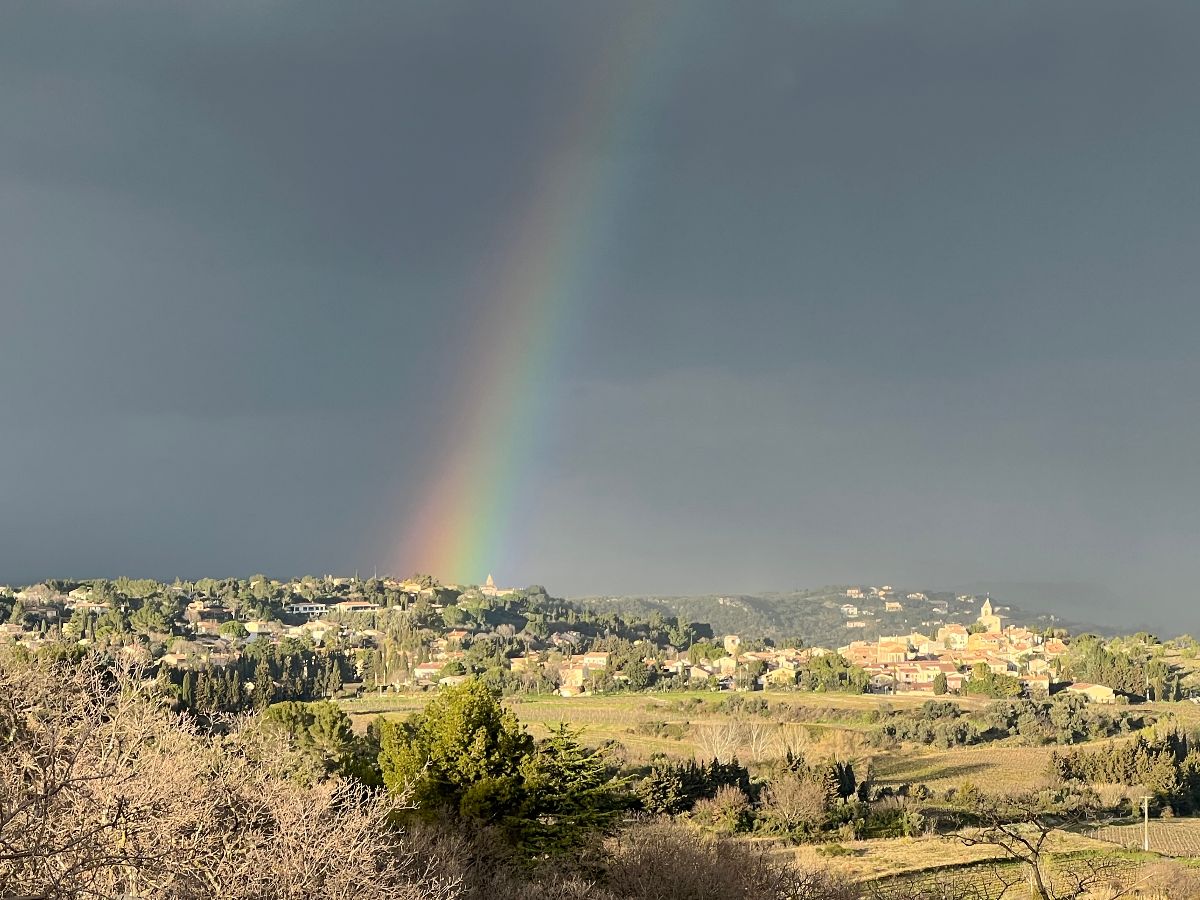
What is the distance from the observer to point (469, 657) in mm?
138250

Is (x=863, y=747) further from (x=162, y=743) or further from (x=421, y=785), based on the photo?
(x=162, y=743)

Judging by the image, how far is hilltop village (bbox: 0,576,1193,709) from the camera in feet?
358

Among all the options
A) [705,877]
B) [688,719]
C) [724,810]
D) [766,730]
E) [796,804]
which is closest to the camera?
[705,877]

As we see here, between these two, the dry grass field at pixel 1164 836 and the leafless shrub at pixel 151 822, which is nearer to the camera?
the leafless shrub at pixel 151 822

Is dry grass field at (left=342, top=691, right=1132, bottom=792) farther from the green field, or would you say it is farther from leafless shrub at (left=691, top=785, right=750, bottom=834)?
leafless shrub at (left=691, top=785, right=750, bottom=834)

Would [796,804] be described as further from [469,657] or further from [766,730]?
[469,657]

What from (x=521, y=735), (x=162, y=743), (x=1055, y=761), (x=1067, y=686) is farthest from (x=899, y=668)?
(x=162, y=743)

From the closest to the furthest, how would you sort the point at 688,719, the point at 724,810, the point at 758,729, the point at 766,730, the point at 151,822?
the point at 151,822
the point at 724,810
the point at 766,730
the point at 758,729
the point at 688,719

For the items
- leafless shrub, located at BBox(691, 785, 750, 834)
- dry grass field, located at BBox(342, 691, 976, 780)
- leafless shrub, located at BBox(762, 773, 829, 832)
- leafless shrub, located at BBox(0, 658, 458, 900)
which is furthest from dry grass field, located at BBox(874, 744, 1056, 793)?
leafless shrub, located at BBox(0, 658, 458, 900)

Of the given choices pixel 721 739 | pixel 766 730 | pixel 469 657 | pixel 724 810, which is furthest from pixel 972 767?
pixel 469 657

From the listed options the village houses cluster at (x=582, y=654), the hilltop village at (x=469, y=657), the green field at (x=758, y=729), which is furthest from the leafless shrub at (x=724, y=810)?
the village houses cluster at (x=582, y=654)

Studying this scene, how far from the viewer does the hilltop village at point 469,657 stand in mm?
109000

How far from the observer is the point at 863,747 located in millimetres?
79750

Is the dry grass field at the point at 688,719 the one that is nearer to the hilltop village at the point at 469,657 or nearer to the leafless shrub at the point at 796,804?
the hilltop village at the point at 469,657
